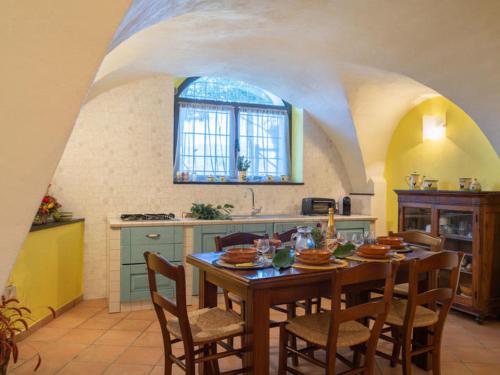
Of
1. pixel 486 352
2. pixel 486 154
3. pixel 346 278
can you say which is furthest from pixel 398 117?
pixel 346 278

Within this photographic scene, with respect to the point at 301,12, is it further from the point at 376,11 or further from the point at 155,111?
the point at 155,111

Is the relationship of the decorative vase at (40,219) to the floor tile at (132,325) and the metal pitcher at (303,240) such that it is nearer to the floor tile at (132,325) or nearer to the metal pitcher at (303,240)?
the floor tile at (132,325)

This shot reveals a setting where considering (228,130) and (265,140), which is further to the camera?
(265,140)

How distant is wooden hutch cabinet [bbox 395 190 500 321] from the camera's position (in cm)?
371

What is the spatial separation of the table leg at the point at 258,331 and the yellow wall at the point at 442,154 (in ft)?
10.7

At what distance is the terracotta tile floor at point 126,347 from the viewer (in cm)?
280

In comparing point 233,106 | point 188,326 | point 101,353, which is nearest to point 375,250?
point 188,326

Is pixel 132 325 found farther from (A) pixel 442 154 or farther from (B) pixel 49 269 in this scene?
(A) pixel 442 154

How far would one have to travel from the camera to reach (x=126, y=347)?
124 inches

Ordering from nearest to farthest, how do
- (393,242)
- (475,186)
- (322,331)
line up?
(322,331) → (393,242) → (475,186)

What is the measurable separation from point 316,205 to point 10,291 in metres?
3.41

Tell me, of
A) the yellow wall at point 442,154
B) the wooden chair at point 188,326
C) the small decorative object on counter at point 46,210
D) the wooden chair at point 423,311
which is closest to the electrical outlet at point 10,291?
the small decorative object on counter at point 46,210

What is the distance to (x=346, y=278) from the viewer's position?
6.57 feet

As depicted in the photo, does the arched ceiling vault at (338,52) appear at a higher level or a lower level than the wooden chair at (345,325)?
higher
